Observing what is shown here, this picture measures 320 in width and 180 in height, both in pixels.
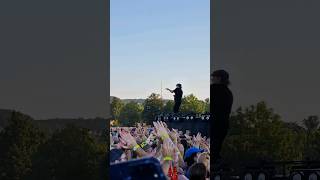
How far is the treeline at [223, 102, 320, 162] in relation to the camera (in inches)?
316

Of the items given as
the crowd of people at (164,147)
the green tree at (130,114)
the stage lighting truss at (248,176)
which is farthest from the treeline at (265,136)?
the green tree at (130,114)

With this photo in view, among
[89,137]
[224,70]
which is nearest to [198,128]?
[224,70]

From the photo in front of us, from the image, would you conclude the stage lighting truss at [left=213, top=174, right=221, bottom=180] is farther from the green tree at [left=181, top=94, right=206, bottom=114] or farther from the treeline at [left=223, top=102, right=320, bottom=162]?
the green tree at [left=181, top=94, right=206, bottom=114]

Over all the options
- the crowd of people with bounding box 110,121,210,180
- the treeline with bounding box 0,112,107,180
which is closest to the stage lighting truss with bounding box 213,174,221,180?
the crowd of people with bounding box 110,121,210,180

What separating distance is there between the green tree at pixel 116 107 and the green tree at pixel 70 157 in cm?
44

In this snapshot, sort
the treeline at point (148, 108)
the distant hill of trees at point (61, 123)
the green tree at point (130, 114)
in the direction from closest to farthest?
1. the distant hill of trees at point (61, 123)
2. the green tree at point (130, 114)
3. the treeline at point (148, 108)

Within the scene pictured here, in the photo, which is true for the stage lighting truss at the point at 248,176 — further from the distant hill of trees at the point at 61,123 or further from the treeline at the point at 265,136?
the distant hill of trees at the point at 61,123

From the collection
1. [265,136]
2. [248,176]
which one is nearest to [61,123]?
[248,176]

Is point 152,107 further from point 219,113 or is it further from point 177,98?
point 219,113

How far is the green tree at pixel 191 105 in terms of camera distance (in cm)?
802

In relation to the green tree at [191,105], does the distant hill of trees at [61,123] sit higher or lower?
lower

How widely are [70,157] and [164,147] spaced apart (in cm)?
127

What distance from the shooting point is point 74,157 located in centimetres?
784

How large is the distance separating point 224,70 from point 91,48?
5.72 feet
